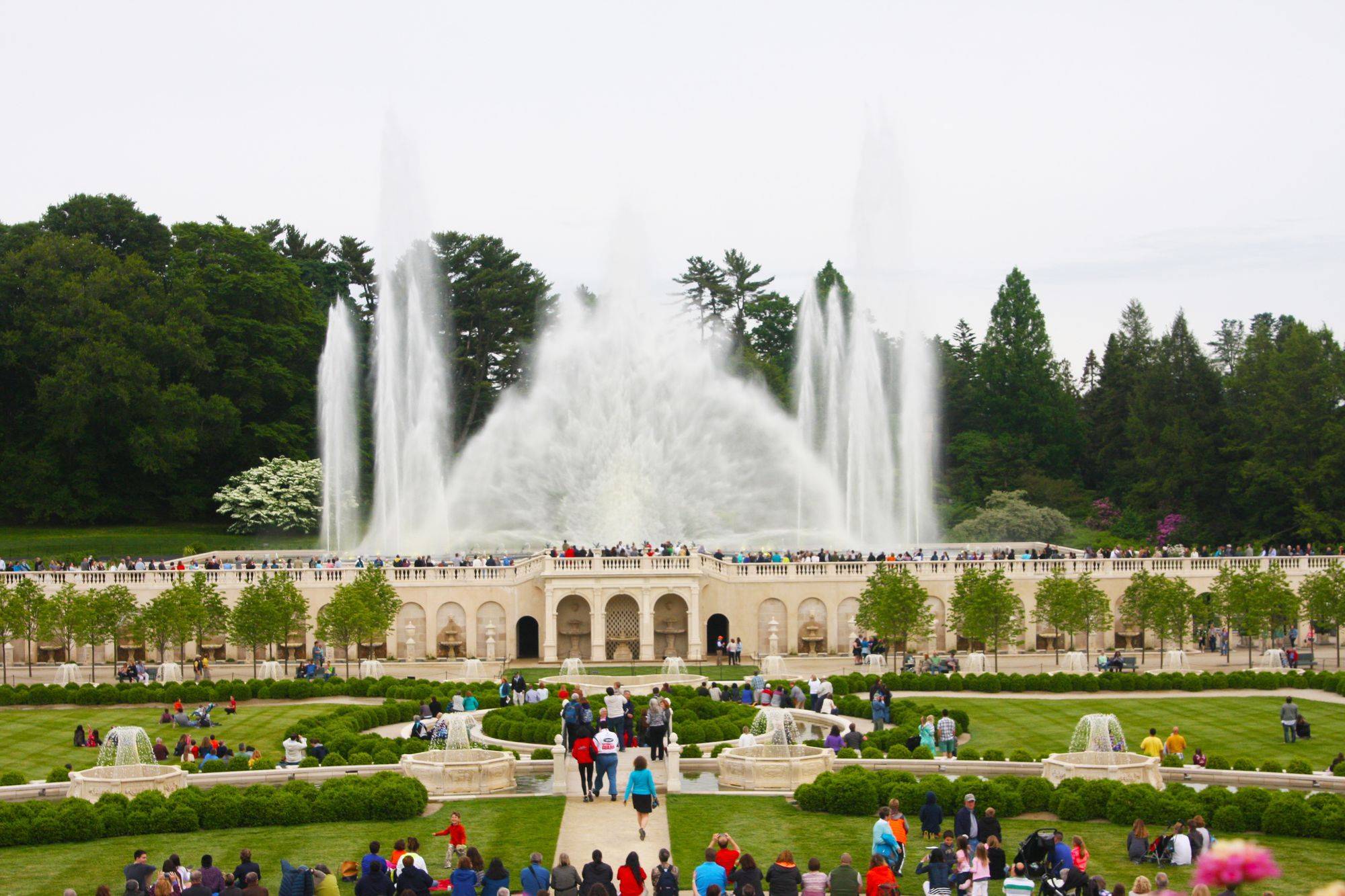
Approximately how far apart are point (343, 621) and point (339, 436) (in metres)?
25.4

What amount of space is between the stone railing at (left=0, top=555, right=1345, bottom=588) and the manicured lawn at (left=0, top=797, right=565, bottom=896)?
31448 millimetres

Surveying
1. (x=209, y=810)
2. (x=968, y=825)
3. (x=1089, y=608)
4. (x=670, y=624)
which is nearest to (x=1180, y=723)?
(x=1089, y=608)

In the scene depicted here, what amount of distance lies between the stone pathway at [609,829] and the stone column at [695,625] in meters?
28.9

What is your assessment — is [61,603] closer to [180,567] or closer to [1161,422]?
[180,567]

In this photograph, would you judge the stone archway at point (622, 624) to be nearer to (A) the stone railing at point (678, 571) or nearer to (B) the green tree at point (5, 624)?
(A) the stone railing at point (678, 571)

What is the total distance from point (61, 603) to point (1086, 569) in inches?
1394

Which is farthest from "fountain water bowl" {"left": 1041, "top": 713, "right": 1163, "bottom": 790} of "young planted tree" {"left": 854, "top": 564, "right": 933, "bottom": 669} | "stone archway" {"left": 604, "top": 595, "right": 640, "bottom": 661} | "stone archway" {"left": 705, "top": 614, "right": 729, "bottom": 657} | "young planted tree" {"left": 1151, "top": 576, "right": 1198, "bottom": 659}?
"stone archway" {"left": 705, "top": 614, "right": 729, "bottom": 657}

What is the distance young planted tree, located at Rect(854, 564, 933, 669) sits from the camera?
5616cm

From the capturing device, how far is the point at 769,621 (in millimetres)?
63125

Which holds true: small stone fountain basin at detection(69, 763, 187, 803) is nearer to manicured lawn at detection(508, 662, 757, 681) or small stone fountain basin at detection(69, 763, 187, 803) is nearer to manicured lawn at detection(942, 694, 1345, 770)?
manicured lawn at detection(942, 694, 1345, 770)

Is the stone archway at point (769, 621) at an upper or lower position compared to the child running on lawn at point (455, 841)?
upper

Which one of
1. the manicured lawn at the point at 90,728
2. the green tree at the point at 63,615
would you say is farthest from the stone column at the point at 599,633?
the green tree at the point at 63,615

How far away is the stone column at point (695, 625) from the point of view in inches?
2399

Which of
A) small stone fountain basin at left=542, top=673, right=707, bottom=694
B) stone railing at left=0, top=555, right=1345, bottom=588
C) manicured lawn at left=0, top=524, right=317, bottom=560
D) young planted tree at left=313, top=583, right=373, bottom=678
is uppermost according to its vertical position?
manicured lawn at left=0, top=524, right=317, bottom=560
